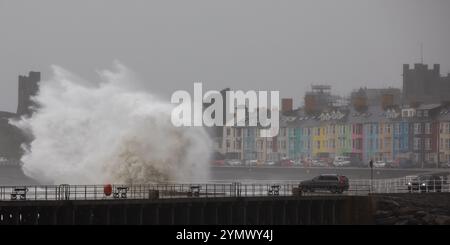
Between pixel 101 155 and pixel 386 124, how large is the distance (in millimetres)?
96263

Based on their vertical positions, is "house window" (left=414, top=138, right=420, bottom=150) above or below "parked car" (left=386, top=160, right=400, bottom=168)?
above

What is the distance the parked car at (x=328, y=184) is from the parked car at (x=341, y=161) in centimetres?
9772

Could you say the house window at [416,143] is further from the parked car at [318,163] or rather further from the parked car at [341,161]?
the parked car at [318,163]

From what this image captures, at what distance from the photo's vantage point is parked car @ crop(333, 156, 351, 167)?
600ft

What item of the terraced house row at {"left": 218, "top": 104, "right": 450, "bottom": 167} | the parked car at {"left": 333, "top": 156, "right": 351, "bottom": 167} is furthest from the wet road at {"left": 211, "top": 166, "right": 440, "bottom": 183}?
the terraced house row at {"left": 218, "top": 104, "right": 450, "bottom": 167}

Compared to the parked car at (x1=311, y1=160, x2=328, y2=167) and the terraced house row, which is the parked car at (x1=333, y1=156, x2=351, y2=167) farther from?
the parked car at (x1=311, y1=160, x2=328, y2=167)

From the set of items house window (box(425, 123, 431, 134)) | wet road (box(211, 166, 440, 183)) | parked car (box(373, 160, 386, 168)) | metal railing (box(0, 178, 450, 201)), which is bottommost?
metal railing (box(0, 178, 450, 201))

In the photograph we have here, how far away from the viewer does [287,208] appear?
73812 millimetres

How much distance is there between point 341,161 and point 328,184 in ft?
336

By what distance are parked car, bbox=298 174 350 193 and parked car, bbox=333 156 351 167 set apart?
321 ft

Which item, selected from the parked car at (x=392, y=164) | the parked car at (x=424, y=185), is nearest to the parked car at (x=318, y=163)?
the parked car at (x=392, y=164)

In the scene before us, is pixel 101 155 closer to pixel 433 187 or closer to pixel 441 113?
pixel 433 187
